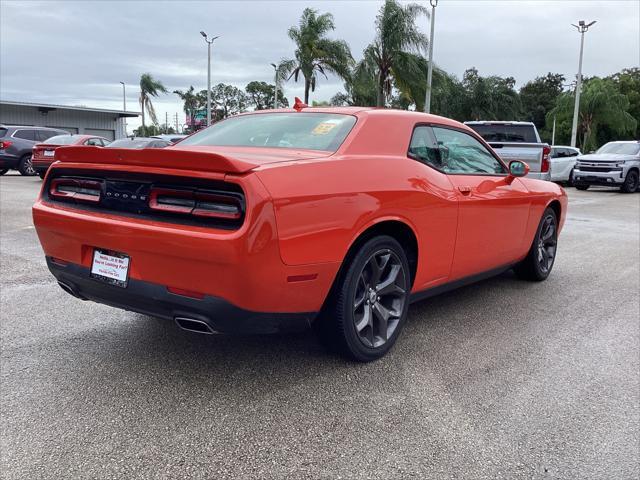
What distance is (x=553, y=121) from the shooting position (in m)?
56.8

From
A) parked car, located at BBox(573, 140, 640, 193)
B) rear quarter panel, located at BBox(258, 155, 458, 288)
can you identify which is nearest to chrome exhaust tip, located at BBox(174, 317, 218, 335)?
rear quarter panel, located at BBox(258, 155, 458, 288)

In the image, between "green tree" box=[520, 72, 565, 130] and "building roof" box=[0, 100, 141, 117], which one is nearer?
"building roof" box=[0, 100, 141, 117]

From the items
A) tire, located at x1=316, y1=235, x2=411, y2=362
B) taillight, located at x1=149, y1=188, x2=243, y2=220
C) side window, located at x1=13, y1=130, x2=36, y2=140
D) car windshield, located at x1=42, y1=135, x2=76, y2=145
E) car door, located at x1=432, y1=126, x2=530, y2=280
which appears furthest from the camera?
side window, located at x1=13, y1=130, x2=36, y2=140

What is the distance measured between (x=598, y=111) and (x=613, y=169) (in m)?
37.1

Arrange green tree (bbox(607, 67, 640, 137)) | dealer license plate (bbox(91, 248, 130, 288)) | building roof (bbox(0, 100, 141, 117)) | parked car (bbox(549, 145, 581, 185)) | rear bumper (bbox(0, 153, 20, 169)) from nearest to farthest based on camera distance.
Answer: dealer license plate (bbox(91, 248, 130, 288)), rear bumper (bbox(0, 153, 20, 169)), parked car (bbox(549, 145, 581, 185)), building roof (bbox(0, 100, 141, 117)), green tree (bbox(607, 67, 640, 137))

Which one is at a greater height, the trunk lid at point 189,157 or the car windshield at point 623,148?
the car windshield at point 623,148

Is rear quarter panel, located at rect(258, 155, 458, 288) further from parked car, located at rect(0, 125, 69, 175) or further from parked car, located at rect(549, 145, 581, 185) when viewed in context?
parked car, located at rect(549, 145, 581, 185)

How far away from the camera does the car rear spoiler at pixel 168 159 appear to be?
273cm

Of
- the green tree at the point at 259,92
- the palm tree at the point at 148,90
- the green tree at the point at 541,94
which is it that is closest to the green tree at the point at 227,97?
the green tree at the point at 259,92

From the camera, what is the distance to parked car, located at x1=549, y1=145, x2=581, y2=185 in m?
20.1

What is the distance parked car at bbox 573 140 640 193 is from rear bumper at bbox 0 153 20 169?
18000 mm

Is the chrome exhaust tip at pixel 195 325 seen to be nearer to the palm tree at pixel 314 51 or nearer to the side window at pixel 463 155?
the side window at pixel 463 155

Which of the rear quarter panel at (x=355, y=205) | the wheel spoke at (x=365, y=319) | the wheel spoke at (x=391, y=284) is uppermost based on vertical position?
the rear quarter panel at (x=355, y=205)

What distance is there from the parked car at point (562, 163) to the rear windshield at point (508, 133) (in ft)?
24.2
